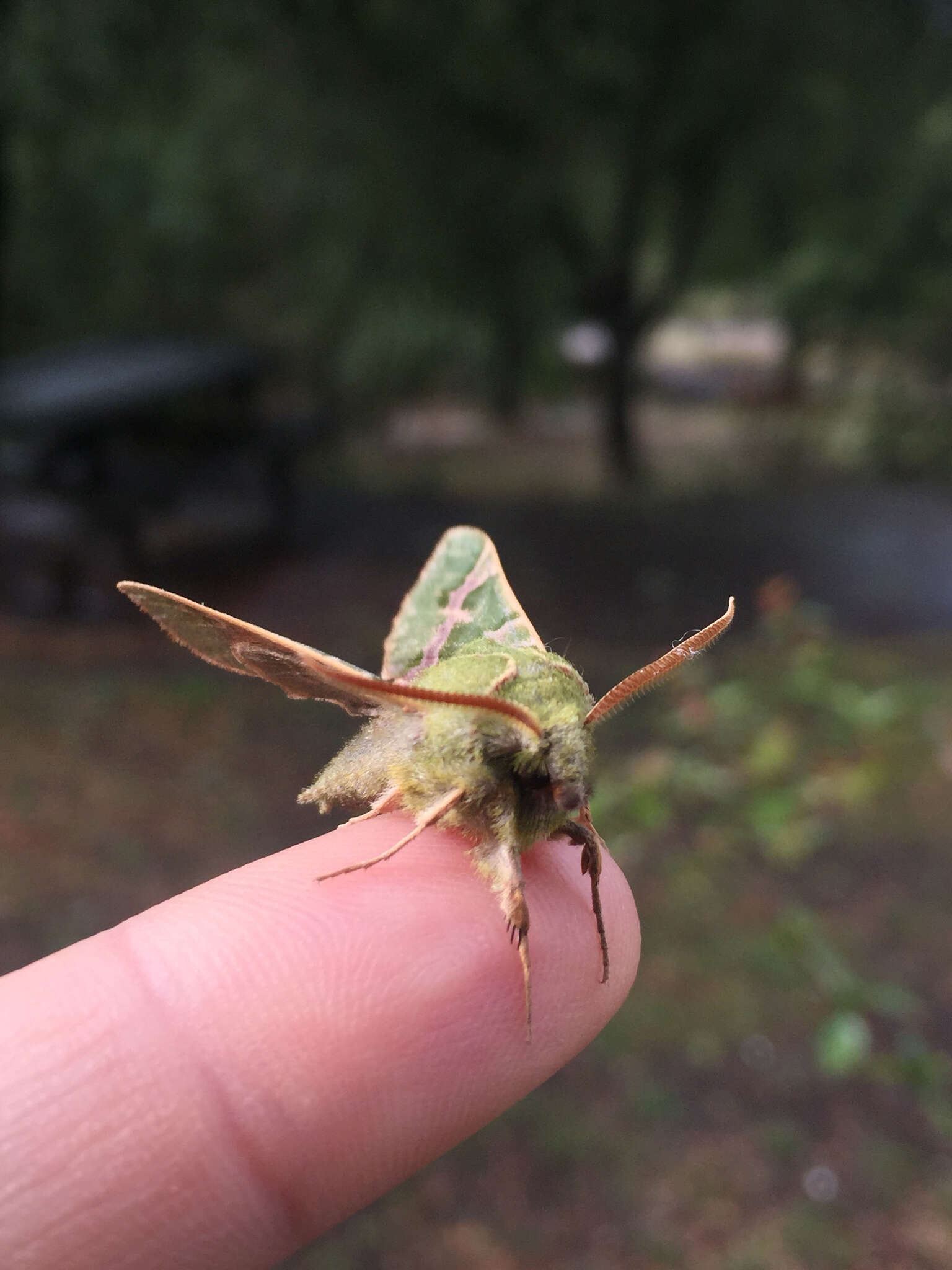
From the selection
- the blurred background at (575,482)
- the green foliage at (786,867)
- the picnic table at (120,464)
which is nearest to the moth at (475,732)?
the blurred background at (575,482)

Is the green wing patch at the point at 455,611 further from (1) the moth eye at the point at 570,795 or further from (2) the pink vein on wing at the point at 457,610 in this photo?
(1) the moth eye at the point at 570,795

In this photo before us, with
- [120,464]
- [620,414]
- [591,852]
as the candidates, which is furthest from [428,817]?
[620,414]

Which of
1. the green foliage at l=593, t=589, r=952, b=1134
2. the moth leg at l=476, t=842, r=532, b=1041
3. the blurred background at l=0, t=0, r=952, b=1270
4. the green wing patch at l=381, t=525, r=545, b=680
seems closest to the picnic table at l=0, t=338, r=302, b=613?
A: the blurred background at l=0, t=0, r=952, b=1270

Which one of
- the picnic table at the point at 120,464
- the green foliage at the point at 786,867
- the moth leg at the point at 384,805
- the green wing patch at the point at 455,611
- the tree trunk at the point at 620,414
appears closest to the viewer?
the moth leg at the point at 384,805

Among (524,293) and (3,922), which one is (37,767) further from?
(524,293)

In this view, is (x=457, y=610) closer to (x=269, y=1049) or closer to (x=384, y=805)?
(x=384, y=805)

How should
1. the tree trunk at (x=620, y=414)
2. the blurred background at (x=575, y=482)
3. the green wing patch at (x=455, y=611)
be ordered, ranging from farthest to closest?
the tree trunk at (x=620, y=414)
the blurred background at (x=575, y=482)
the green wing patch at (x=455, y=611)

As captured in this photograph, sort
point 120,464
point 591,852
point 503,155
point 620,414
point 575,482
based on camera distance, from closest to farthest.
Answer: point 591,852
point 120,464
point 503,155
point 620,414
point 575,482
